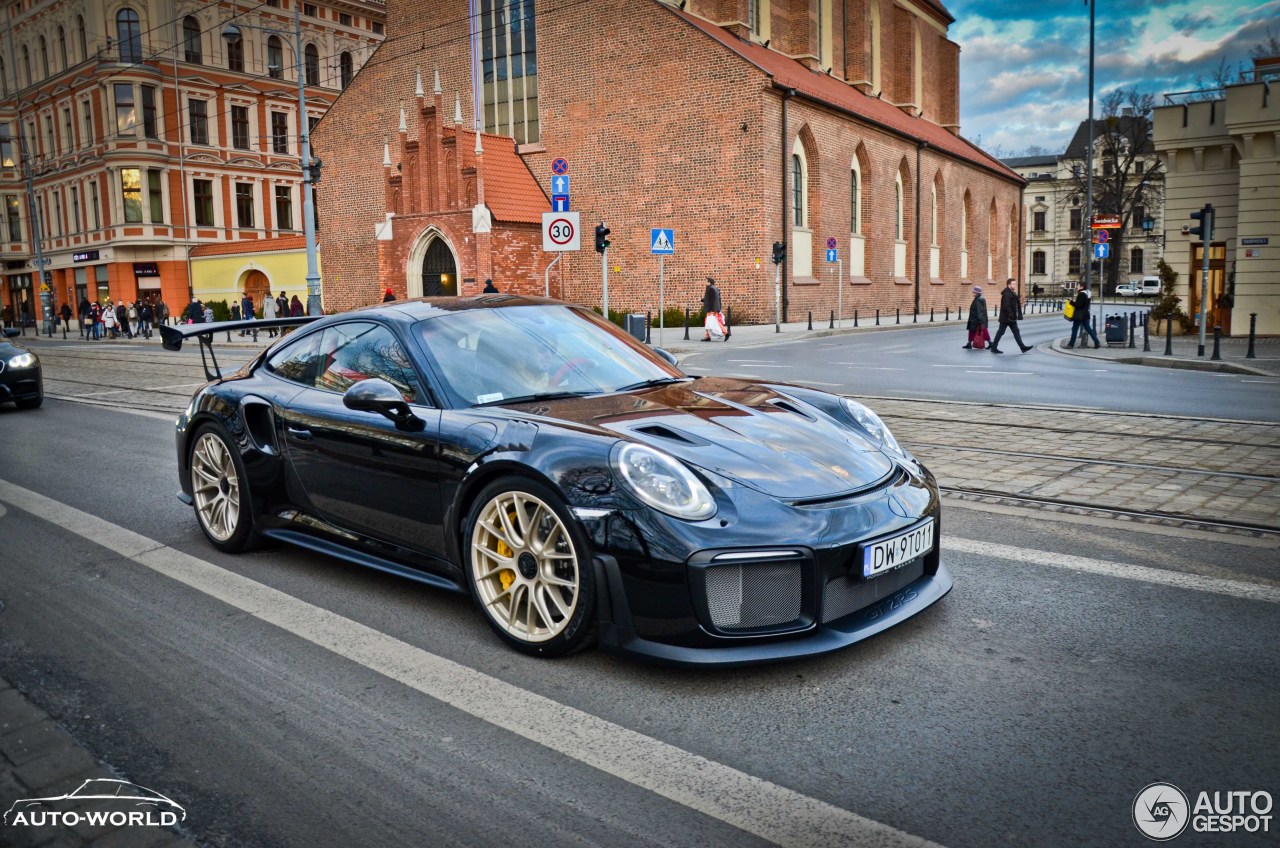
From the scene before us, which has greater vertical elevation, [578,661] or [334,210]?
[334,210]

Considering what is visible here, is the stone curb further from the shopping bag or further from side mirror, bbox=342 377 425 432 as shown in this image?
side mirror, bbox=342 377 425 432

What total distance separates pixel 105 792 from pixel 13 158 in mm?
74659

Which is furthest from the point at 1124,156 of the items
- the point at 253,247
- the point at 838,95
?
the point at 253,247

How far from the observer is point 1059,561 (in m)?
4.89

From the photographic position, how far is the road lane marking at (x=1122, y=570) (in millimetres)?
4355

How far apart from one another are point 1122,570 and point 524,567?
116 inches

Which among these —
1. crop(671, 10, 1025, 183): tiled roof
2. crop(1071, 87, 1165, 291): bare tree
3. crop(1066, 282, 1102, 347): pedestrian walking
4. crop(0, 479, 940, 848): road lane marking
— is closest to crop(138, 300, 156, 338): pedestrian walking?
crop(671, 10, 1025, 183): tiled roof

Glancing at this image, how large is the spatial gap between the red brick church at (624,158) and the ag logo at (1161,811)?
1265 inches


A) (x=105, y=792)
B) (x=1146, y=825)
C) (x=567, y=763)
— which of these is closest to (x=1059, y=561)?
(x=1146, y=825)

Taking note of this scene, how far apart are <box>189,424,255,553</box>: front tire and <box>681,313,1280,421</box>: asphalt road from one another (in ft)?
19.0

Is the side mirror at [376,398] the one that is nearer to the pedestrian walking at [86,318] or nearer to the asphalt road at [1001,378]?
the asphalt road at [1001,378]

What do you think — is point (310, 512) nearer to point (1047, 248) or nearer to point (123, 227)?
point (123, 227)

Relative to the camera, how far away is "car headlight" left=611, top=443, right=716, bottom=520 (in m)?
3.41

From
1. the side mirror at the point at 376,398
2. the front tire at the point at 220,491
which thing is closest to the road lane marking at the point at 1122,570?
the side mirror at the point at 376,398
